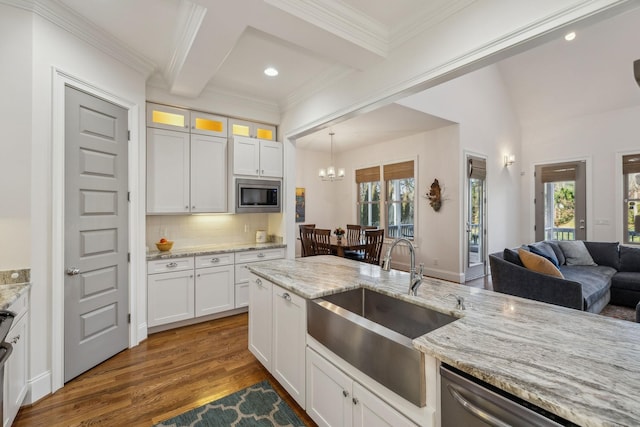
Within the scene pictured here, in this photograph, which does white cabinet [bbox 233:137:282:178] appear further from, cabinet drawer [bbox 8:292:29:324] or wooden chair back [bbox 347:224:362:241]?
cabinet drawer [bbox 8:292:29:324]

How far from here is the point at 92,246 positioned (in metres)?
2.49

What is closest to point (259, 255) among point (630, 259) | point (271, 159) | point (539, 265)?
point (271, 159)

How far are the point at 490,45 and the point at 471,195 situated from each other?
4.17 metres

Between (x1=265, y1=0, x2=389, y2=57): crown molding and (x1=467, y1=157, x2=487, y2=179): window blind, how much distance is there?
12.1ft

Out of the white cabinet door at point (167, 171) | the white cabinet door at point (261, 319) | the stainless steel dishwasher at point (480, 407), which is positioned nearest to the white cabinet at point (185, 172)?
the white cabinet door at point (167, 171)

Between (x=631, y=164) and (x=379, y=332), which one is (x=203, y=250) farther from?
(x=631, y=164)

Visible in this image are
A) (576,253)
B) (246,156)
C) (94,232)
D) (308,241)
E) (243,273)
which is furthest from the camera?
(308,241)

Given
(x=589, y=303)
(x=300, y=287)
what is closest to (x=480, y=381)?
(x=300, y=287)

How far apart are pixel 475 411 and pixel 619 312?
14.4 feet

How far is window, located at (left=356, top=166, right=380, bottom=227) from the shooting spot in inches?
275

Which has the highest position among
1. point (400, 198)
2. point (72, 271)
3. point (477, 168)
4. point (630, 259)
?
point (477, 168)

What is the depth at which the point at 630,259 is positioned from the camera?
4266 mm

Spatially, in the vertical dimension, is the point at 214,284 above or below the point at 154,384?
above

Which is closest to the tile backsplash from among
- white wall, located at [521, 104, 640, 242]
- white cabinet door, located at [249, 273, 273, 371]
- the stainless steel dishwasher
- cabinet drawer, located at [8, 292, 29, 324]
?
cabinet drawer, located at [8, 292, 29, 324]
